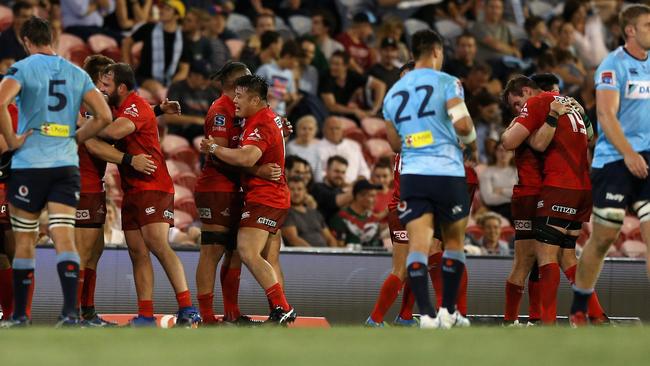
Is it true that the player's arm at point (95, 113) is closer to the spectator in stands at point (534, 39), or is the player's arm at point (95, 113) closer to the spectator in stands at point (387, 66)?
the spectator in stands at point (387, 66)

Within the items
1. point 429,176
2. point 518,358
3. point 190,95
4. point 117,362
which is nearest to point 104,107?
point 429,176

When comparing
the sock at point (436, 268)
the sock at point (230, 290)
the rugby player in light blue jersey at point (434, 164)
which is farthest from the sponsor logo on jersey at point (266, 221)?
the rugby player in light blue jersey at point (434, 164)

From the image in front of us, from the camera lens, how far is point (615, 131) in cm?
909

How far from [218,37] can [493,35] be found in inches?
191

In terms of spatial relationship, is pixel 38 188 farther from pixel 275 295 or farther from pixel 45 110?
pixel 275 295

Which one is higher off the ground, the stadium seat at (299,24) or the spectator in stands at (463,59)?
the stadium seat at (299,24)

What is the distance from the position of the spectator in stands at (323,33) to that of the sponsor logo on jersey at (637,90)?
9.51 m

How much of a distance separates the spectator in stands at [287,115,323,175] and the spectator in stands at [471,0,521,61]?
4670 mm

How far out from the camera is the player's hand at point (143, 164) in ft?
34.9

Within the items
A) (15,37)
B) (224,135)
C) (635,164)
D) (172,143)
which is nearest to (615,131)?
(635,164)

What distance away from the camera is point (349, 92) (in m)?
18.1

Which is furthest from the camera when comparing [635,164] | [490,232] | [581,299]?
[490,232]

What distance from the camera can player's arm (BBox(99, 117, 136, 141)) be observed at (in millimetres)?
10516

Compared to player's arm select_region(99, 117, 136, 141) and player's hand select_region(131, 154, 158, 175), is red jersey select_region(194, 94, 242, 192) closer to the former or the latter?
player's hand select_region(131, 154, 158, 175)
